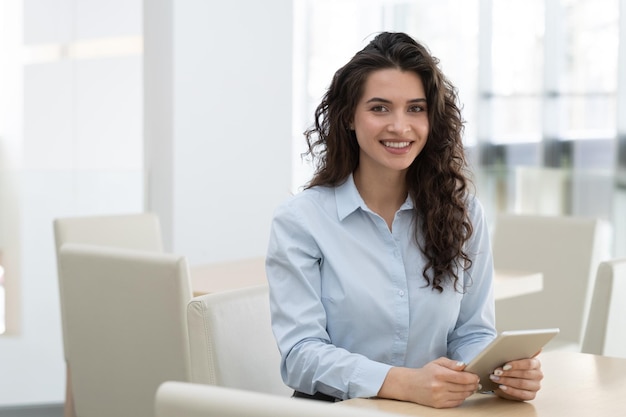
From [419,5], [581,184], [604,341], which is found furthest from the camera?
[419,5]

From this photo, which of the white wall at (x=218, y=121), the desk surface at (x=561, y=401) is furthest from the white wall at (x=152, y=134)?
the desk surface at (x=561, y=401)

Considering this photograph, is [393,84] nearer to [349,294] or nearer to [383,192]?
[383,192]

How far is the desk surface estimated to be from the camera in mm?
1724

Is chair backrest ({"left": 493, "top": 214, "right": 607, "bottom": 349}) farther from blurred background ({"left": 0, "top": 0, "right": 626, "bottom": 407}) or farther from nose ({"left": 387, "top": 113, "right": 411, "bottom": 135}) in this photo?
nose ({"left": 387, "top": 113, "right": 411, "bottom": 135})

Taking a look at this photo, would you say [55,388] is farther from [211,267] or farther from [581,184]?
[581,184]

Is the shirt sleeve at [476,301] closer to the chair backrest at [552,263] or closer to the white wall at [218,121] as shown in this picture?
the chair backrest at [552,263]

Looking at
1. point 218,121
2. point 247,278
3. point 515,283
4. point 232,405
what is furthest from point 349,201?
point 218,121

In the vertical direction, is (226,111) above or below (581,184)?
above

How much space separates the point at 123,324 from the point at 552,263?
182 centimetres

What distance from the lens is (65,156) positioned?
482 centimetres

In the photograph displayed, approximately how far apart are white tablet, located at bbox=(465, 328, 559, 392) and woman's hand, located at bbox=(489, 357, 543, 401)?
2 centimetres

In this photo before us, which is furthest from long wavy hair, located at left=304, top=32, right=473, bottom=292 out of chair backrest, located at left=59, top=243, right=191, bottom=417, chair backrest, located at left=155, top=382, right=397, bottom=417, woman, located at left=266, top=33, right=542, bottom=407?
chair backrest, located at left=155, top=382, right=397, bottom=417

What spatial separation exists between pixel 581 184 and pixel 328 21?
3.10 m

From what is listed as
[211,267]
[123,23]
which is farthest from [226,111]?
[211,267]
